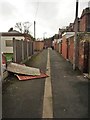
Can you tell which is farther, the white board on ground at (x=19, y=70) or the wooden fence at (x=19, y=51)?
the wooden fence at (x=19, y=51)

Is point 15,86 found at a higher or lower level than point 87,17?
lower

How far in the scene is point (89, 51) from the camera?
40.7 feet

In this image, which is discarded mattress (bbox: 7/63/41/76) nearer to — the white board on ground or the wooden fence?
the white board on ground

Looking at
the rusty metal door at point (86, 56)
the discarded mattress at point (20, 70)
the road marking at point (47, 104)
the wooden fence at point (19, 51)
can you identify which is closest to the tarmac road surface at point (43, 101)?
the road marking at point (47, 104)

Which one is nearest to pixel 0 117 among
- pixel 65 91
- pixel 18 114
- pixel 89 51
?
pixel 18 114

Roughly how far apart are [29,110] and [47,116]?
0.64 m

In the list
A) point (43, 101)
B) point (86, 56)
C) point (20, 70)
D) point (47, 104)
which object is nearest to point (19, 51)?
point (20, 70)

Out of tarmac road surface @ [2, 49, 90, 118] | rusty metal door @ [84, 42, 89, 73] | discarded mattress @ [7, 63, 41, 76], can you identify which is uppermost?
rusty metal door @ [84, 42, 89, 73]

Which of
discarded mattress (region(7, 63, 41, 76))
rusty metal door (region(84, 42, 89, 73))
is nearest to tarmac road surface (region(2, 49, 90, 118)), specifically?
discarded mattress (region(7, 63, 41, 76))

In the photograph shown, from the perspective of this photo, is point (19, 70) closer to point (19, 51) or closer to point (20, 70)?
point (20, 70)

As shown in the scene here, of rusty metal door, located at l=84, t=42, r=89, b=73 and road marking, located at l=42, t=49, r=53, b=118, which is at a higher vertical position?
rusty metal door, located at l=84, t=42, r=89, b=73

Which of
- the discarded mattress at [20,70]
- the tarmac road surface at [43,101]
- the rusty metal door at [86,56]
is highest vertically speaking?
the rusty metal door at [86,56]

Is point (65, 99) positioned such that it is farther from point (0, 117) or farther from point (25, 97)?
point (0, 117)

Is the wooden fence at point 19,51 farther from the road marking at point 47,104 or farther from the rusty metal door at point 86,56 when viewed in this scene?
the road marking at point 47,104
